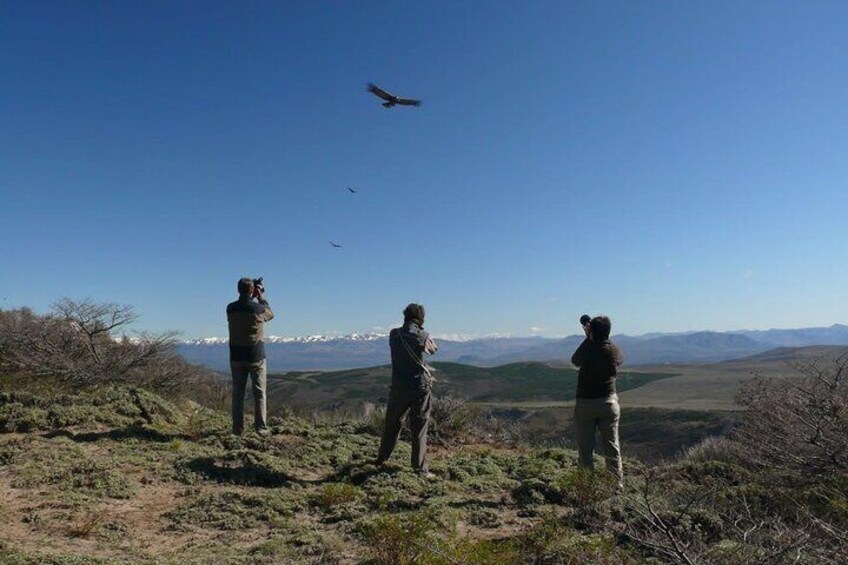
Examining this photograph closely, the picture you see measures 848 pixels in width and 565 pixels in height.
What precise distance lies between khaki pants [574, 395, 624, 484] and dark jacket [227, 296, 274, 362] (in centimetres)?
509

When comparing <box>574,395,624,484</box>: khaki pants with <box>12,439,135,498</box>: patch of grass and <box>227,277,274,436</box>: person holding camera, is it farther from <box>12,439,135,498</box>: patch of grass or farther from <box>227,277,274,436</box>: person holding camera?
<box>12,439,135,498</box>: patch of grass

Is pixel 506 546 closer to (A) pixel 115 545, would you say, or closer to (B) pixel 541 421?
(A) pixel 115 545

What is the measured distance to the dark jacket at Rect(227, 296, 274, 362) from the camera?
30.6 feet

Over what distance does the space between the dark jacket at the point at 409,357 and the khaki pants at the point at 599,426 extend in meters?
2.12

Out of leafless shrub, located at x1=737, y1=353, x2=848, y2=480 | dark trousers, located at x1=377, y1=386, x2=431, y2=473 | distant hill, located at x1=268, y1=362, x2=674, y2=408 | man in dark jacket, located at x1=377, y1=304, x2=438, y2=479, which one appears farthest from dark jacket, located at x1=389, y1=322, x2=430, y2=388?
distant hill, located at x1=268, y1=362, x2=674, y2=408

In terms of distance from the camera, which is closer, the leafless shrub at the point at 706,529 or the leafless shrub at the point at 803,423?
the leafless shrub at the point at 706,529

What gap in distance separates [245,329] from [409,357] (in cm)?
304

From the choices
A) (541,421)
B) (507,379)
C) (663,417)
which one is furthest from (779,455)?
(507,379)

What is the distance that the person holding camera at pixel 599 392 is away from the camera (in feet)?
24.4

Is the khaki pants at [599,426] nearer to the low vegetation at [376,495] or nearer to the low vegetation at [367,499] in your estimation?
the low vegetation at [376,495]

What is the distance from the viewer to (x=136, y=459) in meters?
8.10

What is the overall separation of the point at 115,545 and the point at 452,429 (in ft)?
25.2

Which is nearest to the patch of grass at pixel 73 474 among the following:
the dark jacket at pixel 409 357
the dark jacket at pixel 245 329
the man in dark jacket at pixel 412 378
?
the dark jacket at pixel 245 329

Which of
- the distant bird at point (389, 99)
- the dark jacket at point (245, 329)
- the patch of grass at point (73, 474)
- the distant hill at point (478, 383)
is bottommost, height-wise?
the distant hill at point (478, 383)
